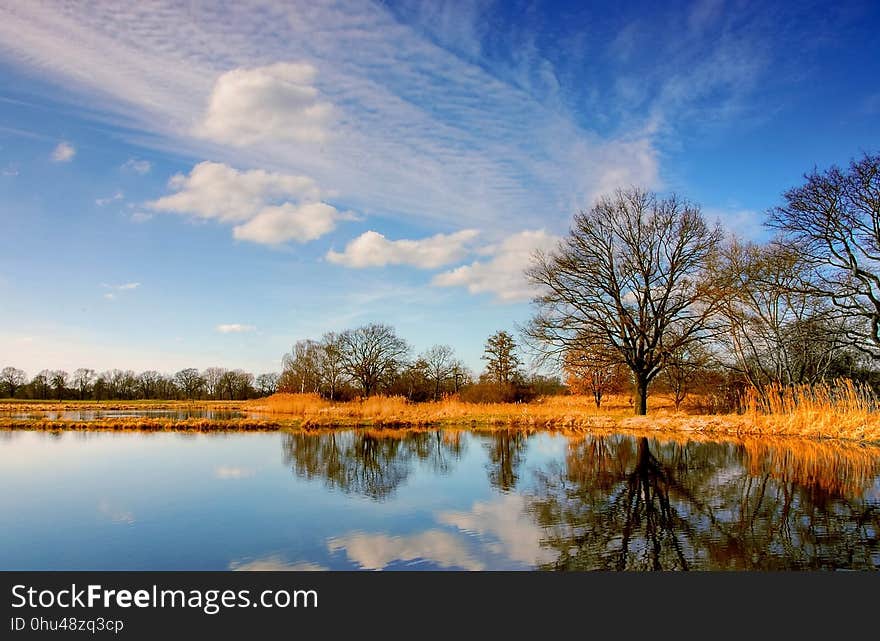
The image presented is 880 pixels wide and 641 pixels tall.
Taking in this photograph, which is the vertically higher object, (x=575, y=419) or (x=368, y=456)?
(x=575, y=419)

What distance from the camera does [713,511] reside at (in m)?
8.46

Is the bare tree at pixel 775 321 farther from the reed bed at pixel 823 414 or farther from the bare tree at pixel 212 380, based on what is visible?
the bare tree at pixel 212 380

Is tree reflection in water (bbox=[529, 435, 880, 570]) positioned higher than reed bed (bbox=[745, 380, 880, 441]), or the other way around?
reed bed (bbox=[745, 380, 880, 441])

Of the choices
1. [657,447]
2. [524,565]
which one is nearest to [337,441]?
[657,447]

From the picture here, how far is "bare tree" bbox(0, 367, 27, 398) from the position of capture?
3113 inches

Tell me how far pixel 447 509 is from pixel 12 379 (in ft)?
313

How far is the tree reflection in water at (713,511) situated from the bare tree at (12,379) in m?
90.8

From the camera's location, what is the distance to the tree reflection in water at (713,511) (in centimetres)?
619

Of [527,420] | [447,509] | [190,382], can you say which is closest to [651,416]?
[527,420]

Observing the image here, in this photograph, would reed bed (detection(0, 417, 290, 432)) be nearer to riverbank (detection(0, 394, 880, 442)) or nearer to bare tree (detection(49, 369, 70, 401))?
riverbank (detection(0, 394, 880, 442))

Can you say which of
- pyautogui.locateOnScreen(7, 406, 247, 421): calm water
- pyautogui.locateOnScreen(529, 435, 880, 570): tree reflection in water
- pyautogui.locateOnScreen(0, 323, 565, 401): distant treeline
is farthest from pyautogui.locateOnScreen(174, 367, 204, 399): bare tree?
pyautogui.locateOnScreen(529, 435, 880, 570): tree reflection in water

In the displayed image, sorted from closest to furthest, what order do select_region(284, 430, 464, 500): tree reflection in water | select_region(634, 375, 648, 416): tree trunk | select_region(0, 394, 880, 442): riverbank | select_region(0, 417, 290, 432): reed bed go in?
select_region(284, 430, 464, 500): tree reflection in water → select_region(0, 394, 880, 442): riverbank → select_region(0, 417, 290, 432): reed bed → select_region(634, 375, 648, 416): tree trunk

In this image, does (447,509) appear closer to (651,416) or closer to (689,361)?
(651,416)

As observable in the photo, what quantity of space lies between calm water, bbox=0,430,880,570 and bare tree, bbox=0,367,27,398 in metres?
79.0
